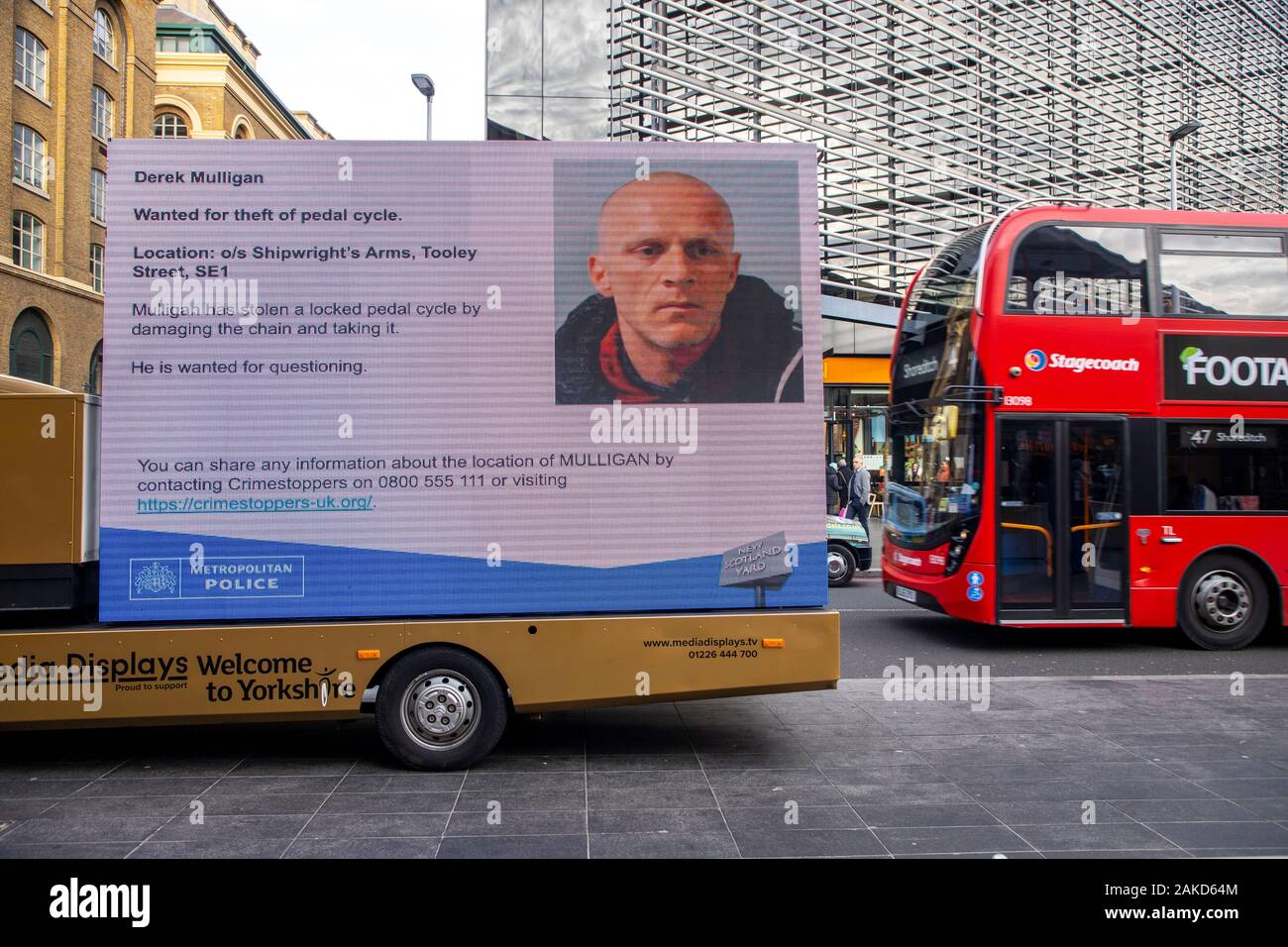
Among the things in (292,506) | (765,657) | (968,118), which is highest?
(968,118)

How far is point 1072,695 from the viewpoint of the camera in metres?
7.77

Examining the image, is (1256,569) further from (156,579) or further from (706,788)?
(156,579)

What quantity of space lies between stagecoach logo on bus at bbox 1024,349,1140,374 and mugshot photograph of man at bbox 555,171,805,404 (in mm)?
4963

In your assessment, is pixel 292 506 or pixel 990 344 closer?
pixel 292 506

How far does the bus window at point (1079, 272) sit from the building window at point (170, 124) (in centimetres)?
4943

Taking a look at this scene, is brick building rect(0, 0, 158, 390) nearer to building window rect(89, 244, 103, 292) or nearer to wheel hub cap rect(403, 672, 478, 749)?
building window rect(89, 244, 103, 292)

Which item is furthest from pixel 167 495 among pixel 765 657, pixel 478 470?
pixel 765 657

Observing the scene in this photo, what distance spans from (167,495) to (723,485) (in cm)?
316

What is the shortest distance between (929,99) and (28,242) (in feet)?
93.5

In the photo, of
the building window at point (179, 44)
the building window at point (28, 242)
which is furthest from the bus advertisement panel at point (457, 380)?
the building window at point (179, 44)

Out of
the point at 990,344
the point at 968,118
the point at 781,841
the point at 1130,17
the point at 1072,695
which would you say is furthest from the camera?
the point at 1130,17

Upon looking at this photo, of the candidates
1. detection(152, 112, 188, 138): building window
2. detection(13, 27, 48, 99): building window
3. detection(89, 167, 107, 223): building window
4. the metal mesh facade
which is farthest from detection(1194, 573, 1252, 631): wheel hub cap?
detection(152, 112, 188, 138): building window

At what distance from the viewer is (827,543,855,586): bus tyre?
14.5 m

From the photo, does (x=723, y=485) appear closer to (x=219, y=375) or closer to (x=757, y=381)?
(x=757, y=381)
